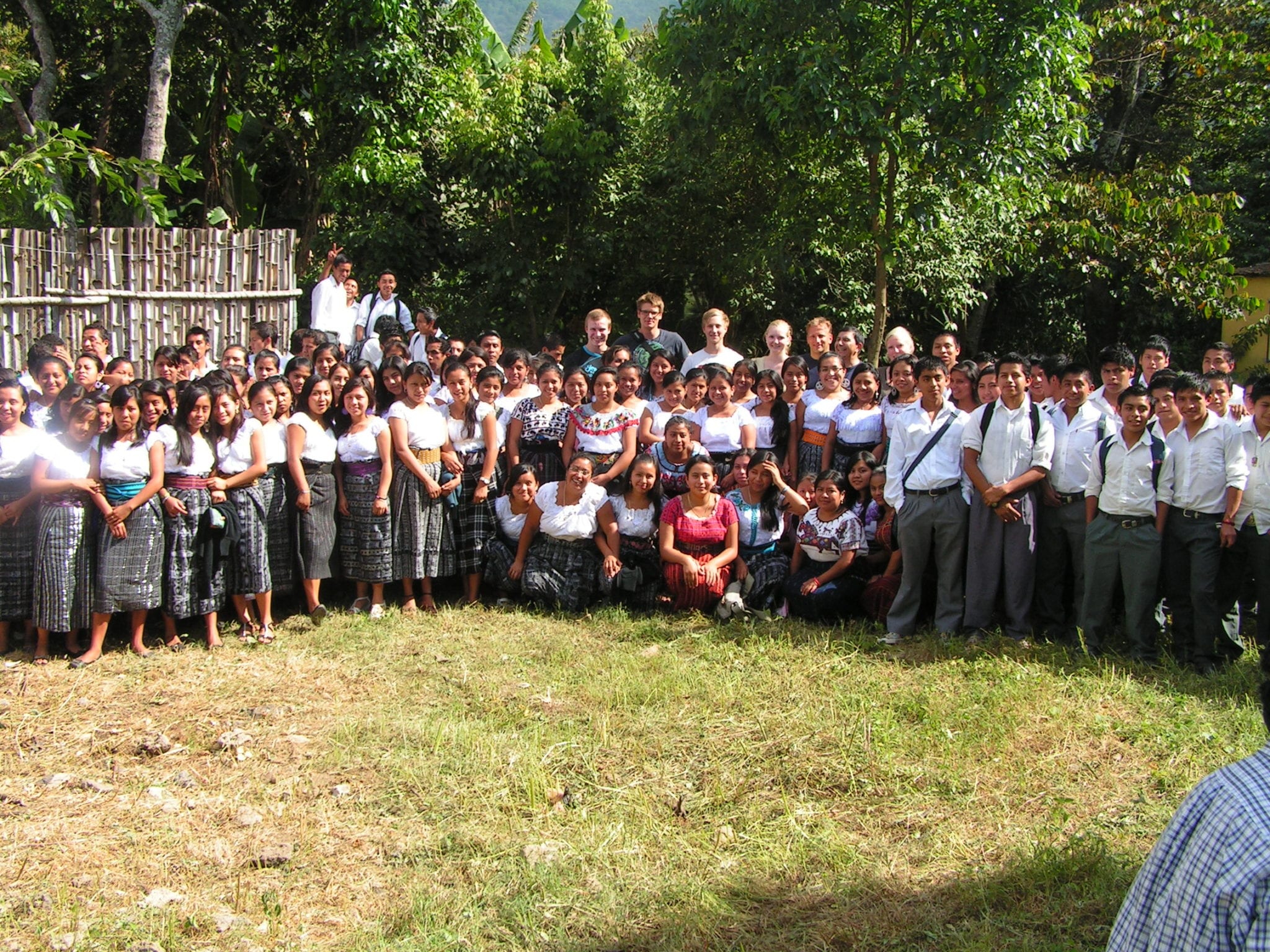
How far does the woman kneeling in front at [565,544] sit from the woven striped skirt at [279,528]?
4.67ft

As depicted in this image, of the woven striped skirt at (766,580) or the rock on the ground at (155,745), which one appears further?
the woven striped skirt at (766,580)

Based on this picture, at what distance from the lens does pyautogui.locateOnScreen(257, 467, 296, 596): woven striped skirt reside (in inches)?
277

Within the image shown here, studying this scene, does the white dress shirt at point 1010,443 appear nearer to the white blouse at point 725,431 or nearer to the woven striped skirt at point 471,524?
the white blouse at point 725,431

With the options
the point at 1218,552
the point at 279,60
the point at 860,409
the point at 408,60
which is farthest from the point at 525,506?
the point at 279,60

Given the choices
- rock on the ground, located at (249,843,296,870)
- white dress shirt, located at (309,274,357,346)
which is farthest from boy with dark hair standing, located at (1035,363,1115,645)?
white dress shirt, located at (309,274,357,346)

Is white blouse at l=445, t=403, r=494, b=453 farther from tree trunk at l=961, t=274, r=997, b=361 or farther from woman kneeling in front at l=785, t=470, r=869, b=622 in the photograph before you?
tree trunk at l=961, t=274, r=997, b=361

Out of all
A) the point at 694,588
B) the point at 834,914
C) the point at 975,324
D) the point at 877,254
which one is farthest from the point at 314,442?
the point at 975,324

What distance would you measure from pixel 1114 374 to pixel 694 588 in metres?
2.87

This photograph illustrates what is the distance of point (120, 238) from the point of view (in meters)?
9.46

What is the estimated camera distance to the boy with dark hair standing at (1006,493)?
648 cm

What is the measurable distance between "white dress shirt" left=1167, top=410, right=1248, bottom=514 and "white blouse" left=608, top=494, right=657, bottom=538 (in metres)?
3.13

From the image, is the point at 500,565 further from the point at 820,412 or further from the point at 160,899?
the point at 160,899

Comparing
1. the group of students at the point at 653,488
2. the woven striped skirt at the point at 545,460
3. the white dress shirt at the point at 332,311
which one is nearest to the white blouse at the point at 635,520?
the group of students at the point at 653,488

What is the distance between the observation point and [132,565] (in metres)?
6.47
